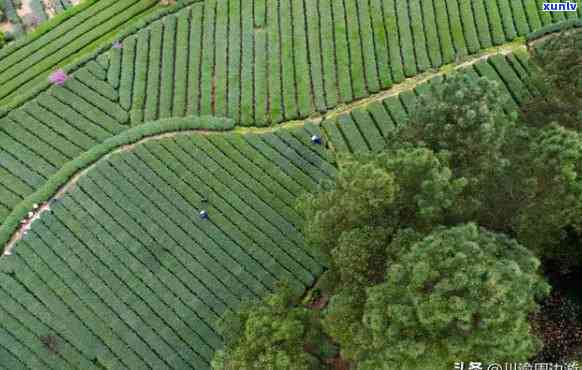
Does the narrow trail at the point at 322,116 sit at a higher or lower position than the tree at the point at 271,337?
higher

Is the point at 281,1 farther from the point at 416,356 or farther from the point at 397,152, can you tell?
the point at 416,356

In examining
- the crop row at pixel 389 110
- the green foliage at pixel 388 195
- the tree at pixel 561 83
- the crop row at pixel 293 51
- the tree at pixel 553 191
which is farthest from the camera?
the crop row at pixel 293 51

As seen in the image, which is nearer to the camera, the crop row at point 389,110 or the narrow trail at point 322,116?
the narrow trail at point 322,116

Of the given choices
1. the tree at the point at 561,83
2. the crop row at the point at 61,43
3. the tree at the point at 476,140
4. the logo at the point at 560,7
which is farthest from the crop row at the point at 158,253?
the logo at the point at 560,7

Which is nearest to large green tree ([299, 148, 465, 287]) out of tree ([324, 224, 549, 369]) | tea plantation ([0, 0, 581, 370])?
tree ([324, 224, 549, 369])

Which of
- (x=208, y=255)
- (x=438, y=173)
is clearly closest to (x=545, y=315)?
(x=438, y=173)

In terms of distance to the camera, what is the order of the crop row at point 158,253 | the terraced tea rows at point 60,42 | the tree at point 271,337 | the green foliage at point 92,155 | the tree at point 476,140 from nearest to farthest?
the tree at point 271,337
the tree at point 476,140
the crop row at point 158,253
the green foliage at point 92,155
the terraced tea rows at point 60,42

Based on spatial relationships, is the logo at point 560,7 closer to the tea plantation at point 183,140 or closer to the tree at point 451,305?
the tea plantation at point 183,140
